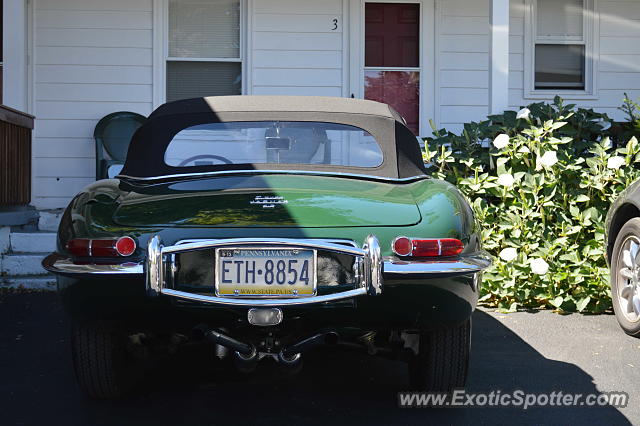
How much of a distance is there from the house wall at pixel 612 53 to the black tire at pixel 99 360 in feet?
23.7

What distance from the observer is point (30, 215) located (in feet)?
26.7

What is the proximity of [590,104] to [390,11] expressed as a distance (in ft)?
8.88

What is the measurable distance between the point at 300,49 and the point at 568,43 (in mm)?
3372

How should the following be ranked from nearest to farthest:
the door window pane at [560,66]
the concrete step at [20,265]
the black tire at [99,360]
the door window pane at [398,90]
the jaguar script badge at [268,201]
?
1. the jaguar script badge at [268,201]
2. the black tire at [99,360]
3. the concrete step at [20,265]
4. the door window pane at [398,90]
5. the door window pane at [560,66]

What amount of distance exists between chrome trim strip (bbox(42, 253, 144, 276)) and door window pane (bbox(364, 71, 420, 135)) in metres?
6.68

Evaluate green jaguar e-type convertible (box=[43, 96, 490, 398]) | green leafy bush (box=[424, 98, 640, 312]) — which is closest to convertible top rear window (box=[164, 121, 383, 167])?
green jaguar e-type convertible (box=[43, 96, 490, 398])

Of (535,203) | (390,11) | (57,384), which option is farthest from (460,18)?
(57,384)

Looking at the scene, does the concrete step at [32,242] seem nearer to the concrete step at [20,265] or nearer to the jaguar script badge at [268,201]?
Answer: the concrete step at [20,265]

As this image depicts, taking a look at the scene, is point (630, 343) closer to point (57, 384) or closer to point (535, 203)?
point (535, 203)

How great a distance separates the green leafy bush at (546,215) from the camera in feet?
20.0

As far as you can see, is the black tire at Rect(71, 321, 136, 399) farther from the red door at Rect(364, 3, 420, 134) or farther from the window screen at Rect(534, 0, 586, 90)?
the window screen at Rect(534, 0, 586, 90)

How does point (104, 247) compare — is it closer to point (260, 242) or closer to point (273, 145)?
point (260, 242)

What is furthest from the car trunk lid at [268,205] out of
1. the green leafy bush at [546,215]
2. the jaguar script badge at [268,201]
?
the green leafy bush at [546,215]

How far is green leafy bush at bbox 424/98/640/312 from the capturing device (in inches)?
240
